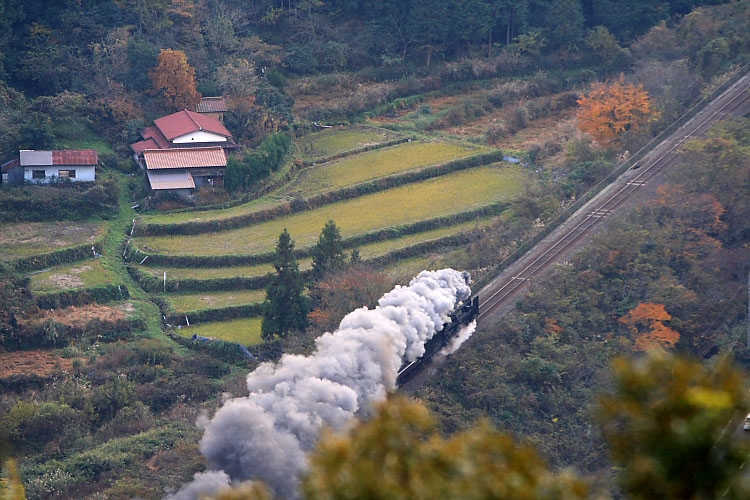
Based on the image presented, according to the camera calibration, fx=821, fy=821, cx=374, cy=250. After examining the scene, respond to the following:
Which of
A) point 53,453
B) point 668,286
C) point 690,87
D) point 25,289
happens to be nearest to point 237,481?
point 53,453

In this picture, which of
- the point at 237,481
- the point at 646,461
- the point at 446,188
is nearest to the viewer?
the point at 646,461

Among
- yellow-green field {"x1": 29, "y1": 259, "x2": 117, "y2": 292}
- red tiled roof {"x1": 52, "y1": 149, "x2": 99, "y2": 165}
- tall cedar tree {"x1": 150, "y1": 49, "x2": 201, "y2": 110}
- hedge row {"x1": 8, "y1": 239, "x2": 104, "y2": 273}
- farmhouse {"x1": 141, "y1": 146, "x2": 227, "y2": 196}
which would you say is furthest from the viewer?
tall cedar tree {"x1": 150, "y1": 49, "x2": 201, "y2": 110}

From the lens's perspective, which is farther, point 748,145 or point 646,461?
point 748,145

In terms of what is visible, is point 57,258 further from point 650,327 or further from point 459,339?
point 650,327

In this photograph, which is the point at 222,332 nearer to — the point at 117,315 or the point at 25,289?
the point at 117,315

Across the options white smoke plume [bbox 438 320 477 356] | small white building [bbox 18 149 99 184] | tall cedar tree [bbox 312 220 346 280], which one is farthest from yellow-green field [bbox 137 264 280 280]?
white smoke plume [bbox 438 320 477 356]

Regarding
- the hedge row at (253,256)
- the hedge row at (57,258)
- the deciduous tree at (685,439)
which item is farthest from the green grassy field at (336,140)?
the deciduous tree at (685,439)

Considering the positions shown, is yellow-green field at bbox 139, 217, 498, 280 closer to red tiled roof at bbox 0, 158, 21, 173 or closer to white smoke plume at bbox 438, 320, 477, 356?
white smoke plume at bbox 438, 320, 477, 356
